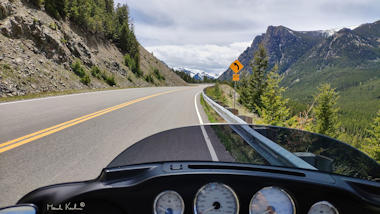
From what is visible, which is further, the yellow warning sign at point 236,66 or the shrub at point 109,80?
the shrub at point 109,80

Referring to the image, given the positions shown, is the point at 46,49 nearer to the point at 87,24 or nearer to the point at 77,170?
the point at 87,24

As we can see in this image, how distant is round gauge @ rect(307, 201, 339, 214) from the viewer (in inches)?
50.4

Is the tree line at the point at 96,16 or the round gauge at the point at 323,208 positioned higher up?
the tree line at the point at 96,16

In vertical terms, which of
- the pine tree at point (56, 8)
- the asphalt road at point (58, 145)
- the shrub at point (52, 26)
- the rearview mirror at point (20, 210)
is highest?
the pine tree at point (56, 8)

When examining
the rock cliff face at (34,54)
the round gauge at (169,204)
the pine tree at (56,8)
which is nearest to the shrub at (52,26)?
the rock cliff face at (34,54)

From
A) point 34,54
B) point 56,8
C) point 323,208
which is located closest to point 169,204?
point 323,208

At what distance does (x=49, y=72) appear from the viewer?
2091cm

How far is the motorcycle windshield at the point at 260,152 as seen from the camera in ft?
5.04

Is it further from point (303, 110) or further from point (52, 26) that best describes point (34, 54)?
point (303, 110)

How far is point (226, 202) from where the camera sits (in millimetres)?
1287

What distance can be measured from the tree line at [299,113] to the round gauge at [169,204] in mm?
4037

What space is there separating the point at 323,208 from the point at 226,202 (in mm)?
531

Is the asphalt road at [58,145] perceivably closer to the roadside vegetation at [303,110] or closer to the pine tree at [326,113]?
the roadside vegetation at [303,110]

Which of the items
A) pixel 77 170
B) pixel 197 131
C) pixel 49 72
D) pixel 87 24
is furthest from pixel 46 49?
pixel 197 131
